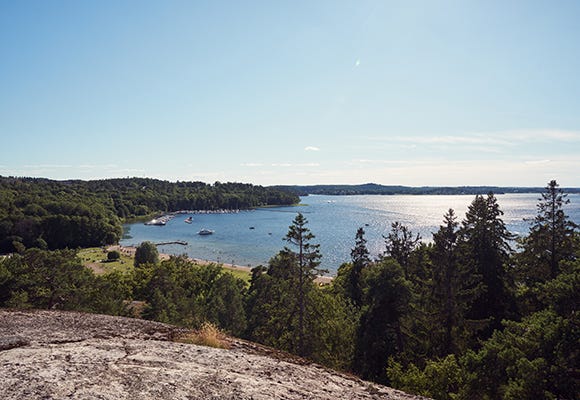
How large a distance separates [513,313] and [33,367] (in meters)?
25.6

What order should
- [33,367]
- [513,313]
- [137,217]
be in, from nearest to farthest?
[33,367] < [513,313] < [137,217]

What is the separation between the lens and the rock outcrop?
7375 millimetres

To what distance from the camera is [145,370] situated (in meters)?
8.30

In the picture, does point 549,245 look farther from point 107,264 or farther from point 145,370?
point 107,264

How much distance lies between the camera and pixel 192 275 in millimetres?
51750

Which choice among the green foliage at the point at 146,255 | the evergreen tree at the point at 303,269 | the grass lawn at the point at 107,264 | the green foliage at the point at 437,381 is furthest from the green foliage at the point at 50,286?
the green foliage at the point at 146,255

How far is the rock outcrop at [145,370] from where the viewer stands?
7.38 meters

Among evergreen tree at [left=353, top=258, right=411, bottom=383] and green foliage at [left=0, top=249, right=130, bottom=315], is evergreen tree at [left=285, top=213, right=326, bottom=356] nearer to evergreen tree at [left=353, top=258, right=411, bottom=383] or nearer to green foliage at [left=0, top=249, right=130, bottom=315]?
evergreen tree at [left=353, top=258, right=411, bottom=383]

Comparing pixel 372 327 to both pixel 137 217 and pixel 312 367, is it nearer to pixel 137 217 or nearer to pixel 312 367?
pixel 312 367

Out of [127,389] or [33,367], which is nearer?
[127,389]

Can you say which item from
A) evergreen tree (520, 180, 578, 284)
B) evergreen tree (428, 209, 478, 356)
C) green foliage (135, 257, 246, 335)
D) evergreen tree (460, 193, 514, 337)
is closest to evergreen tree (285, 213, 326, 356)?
green foliage (135, 257, 246, 335)

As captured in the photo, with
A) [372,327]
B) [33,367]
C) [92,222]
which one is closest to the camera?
[33,367]

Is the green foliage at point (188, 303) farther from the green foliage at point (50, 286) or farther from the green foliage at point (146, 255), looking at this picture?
the green foliage at point (146, 255)

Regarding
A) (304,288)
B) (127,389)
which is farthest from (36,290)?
(127,389)
